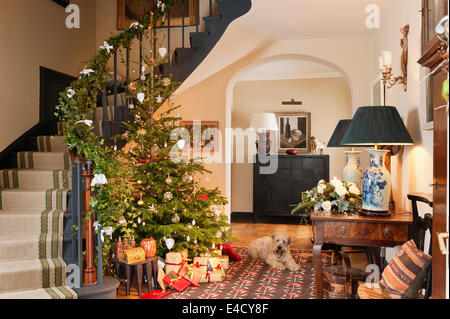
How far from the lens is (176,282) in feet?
11.6

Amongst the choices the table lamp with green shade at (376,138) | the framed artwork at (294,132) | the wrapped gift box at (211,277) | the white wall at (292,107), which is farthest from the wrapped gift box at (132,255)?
the framed artwork at (294,132)

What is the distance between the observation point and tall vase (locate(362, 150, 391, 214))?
8.83 ft

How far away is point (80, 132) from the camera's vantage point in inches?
113

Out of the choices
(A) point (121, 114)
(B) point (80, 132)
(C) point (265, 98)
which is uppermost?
(C) point (265, 98)

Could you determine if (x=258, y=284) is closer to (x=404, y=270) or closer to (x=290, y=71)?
(x=404, y=270)

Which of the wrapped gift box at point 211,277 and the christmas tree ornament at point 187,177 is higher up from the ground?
the christmas tree ornament at point 187,177

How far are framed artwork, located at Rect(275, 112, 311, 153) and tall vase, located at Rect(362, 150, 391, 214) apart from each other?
5.06 metres

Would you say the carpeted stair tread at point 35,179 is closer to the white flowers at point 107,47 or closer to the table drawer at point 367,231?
the white flowers at point 107,47

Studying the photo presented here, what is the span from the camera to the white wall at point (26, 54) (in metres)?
4.02

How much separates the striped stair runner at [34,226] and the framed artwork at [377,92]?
336cm

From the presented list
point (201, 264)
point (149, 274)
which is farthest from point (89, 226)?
point (201, 264)

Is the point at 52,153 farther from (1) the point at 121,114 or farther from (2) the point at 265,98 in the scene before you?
(2) the point at 265,98
